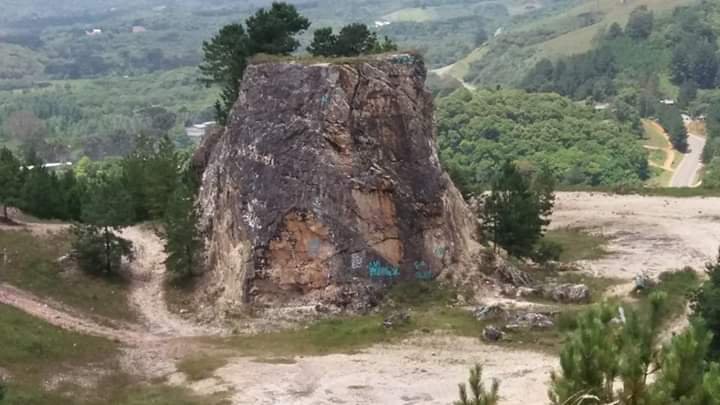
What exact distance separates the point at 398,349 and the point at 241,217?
9901 millimetres

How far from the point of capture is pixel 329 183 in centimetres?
3559

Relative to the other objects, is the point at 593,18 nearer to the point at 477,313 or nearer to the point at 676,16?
the point at 676,16

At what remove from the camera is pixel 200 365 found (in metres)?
29.9

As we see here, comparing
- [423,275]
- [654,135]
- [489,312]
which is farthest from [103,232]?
[654,135]

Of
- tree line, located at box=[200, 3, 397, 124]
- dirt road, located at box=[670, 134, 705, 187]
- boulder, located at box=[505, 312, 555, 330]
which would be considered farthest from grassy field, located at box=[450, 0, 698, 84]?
boulder, located at box=[505, 312, 555, 330]

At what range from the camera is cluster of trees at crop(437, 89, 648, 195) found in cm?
9306

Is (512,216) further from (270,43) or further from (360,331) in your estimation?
(270,43)

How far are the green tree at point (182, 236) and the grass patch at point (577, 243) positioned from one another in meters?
19.0

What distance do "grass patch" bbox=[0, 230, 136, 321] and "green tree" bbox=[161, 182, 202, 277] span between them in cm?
249

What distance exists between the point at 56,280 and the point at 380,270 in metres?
13.7

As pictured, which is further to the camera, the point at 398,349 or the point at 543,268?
the point at 543,268

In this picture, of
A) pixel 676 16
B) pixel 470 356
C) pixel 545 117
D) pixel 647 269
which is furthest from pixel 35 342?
pixel 676 16

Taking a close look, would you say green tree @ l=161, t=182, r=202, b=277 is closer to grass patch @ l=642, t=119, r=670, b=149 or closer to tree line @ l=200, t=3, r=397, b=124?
tree line @ l=200, t=3, r=397, b=124

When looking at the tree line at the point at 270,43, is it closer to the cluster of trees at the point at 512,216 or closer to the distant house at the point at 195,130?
the cluster of trees at the point at 512,216
